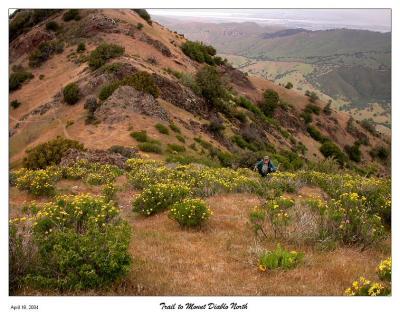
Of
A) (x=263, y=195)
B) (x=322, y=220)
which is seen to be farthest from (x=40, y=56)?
(x=322, y=220)

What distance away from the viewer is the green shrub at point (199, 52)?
199 ft

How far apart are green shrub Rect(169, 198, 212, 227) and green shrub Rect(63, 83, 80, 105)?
1159 inches

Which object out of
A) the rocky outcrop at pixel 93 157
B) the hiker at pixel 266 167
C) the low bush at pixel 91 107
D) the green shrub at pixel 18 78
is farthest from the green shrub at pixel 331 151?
the hiker at pixel 266 167

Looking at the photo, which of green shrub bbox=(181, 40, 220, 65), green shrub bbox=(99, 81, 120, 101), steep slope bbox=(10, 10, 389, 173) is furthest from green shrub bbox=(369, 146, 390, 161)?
green shrub bbox=(99, 81, 120, 101)

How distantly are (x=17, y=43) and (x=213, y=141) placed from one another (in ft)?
127

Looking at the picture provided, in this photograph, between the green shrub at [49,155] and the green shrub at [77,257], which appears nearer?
the green shrub at [77,257]

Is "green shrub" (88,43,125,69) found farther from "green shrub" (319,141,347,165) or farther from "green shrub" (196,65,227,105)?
"green shrub" (319,141,347,165)

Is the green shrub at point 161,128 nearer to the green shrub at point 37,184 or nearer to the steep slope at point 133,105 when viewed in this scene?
the steep slope at point 133,105

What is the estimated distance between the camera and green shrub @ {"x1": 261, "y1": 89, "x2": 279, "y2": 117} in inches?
2441

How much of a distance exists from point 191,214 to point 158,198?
1.90 metres

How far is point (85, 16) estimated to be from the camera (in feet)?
184

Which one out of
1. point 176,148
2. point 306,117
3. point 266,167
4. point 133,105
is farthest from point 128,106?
point 306,117

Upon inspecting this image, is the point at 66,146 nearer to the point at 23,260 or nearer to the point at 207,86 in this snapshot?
the point at 23,260

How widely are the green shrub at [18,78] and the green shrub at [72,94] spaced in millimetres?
14003
